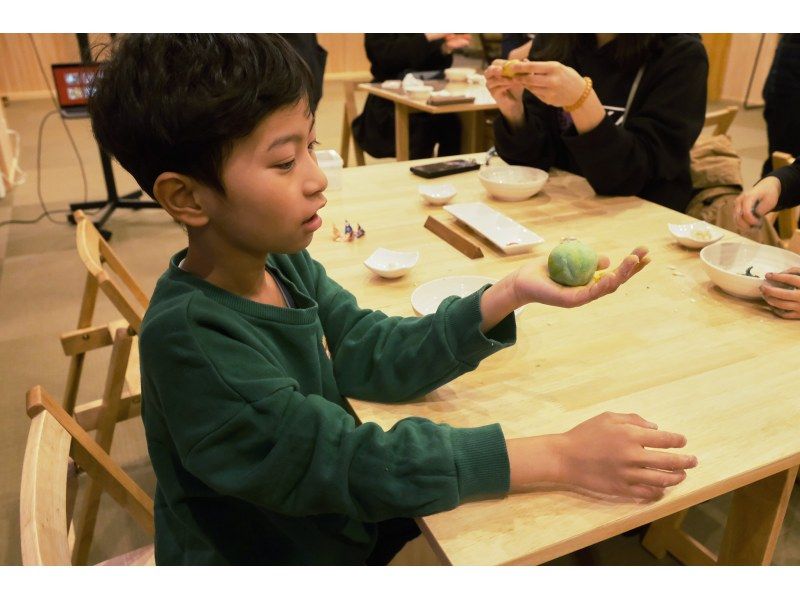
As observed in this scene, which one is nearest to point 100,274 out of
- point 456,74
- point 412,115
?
point 412,115

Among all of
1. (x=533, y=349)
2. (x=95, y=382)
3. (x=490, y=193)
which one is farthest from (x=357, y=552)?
(x=95, y=382)

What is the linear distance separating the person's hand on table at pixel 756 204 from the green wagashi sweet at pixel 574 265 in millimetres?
774

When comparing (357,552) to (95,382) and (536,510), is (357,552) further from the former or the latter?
(95,382)

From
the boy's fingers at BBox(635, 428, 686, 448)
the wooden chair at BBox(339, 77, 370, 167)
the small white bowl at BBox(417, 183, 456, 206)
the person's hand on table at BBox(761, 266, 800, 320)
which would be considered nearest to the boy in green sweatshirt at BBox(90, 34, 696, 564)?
the boy's fingers at BBox(635, 428, 686, 448)

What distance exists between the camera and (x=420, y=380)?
909 millimetres

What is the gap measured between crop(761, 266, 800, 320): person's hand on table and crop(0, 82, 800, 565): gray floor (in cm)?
77

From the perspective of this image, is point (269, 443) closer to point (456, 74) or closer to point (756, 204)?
point (756, 204)

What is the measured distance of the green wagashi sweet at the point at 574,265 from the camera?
936 mm

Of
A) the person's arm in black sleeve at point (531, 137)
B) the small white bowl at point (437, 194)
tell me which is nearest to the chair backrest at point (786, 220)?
the person's arm in black sleeve at point (531, 137)

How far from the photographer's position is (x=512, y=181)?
1824mm

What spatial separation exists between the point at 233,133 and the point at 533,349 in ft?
1.99

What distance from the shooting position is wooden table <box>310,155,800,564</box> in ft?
2.34

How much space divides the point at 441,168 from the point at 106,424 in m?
1.24

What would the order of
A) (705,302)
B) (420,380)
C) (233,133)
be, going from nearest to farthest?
1. (233,133)
2. (420,380)
3. (705,302)
